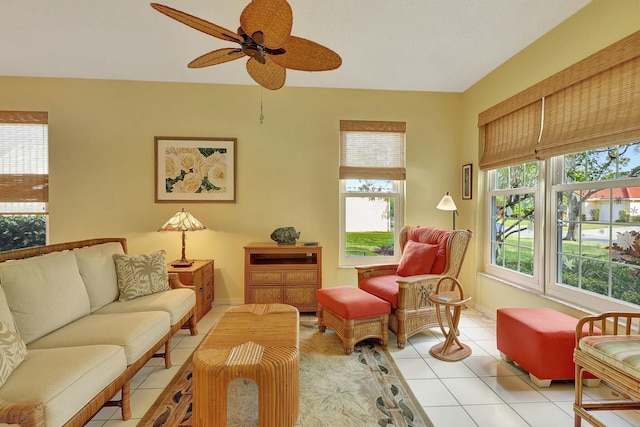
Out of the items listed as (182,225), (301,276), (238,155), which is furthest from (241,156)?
(301,276)

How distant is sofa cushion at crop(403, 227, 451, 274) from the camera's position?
2832mm

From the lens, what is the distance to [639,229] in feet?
6.50

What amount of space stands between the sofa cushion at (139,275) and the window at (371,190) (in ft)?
6.93

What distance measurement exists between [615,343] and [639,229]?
95cm

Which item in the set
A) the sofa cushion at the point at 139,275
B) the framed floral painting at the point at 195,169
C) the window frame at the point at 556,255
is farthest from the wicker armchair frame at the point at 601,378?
the framed floral painting at the point at 195,169

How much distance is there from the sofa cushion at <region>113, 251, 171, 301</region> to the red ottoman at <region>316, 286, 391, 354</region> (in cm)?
148

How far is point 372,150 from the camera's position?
12.5 feet

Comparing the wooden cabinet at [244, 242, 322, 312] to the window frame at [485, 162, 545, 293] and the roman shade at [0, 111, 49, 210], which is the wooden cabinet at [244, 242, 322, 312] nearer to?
the window frame at [485, 162, 545, 293]

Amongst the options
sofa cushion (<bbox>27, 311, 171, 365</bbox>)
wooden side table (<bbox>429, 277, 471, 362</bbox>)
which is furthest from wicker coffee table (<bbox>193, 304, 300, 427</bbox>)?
wooden side table (<bbox>429, 277, 471, 362</bbox>)

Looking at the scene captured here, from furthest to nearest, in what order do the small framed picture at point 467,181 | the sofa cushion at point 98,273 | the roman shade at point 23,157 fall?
the small framed picture at point 467,181, the roman shade at point 23,157, the sofa cushion at point 98,273

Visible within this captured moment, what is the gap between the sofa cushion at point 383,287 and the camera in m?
2.61

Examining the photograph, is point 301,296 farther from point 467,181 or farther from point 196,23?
point 196,23

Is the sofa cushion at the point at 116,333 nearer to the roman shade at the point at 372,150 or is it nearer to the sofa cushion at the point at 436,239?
the sofa cushion at the point at 436,239

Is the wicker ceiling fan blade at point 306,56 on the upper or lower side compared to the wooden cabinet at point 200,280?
upper
